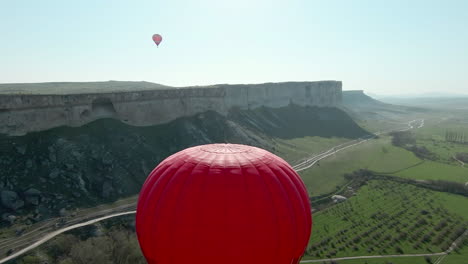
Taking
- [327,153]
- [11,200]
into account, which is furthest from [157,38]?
[327,153]

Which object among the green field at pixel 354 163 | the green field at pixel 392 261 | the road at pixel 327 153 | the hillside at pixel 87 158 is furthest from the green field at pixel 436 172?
the green field at pixel 392 261

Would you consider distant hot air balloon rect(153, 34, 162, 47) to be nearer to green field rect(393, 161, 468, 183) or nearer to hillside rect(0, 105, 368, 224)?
hillside rect(0, 105, 368, 224)

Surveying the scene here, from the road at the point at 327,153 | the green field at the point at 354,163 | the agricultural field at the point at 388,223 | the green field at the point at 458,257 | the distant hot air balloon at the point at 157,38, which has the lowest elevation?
the green field at the point at 458,257

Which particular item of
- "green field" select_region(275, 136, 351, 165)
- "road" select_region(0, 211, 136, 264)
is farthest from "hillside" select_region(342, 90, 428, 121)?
"road" select_region(0, 211, 136, 264)

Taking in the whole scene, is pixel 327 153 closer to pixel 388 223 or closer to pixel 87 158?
pixel 388 223

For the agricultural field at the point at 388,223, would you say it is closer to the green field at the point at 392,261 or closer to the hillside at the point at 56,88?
the green field at the point at 392,261

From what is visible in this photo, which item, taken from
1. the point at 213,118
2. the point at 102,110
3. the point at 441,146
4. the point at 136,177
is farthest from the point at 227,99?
the point at 441,146
